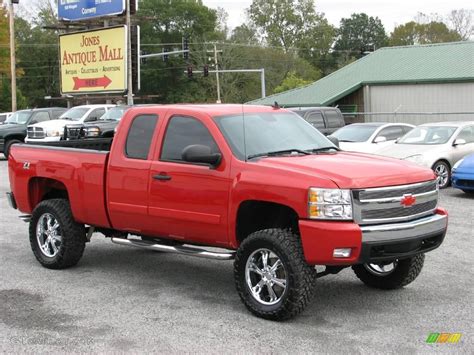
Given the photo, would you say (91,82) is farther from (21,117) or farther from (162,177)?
(162,177)

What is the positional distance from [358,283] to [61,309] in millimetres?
3020

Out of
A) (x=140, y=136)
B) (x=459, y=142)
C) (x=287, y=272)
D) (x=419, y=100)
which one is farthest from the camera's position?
(x=419, y=100)

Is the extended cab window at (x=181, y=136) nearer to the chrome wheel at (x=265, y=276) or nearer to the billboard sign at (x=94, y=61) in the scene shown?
the chrome wheel at (x=265, y=276)

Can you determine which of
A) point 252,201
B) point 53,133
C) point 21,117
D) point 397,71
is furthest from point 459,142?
point 397,71

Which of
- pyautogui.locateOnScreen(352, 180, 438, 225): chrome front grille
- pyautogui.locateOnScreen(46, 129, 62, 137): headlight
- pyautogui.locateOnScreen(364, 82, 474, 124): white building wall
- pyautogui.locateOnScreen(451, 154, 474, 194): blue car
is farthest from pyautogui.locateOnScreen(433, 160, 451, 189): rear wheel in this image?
pyautogui.locateOnScreen(364, 82, 474, 124): white building wall

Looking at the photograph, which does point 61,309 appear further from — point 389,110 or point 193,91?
point 193,91

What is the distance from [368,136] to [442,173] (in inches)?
115

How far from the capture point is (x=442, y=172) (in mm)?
15703

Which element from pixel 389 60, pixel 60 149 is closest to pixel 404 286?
pixel 60 149

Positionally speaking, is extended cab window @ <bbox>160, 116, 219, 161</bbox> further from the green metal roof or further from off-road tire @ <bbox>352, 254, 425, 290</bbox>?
the green metal roof

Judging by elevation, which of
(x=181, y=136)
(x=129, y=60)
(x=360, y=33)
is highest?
(x=360, y=33)

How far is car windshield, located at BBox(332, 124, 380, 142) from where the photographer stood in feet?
59.7

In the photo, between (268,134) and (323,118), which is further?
(323,118)

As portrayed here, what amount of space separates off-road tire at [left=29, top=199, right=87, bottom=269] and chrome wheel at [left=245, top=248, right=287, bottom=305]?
8.51 feet
